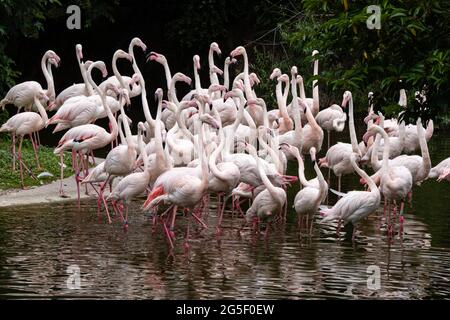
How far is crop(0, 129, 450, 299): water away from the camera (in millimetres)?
9031

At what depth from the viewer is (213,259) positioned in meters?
10.5

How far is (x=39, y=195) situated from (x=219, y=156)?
3.13 meters

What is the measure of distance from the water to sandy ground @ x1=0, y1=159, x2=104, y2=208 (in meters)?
0.38

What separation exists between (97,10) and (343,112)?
33.2 ft

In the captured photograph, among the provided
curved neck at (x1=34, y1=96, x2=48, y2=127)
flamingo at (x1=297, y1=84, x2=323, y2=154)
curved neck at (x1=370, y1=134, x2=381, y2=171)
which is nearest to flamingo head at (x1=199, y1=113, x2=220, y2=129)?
curved neck at (x1=370, y1=134, x2=381, y2=171)

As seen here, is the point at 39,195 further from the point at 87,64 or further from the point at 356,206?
the point at 356,206

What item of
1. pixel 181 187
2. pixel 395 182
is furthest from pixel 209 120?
pixel 395 182

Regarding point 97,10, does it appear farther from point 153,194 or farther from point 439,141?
point 153,194

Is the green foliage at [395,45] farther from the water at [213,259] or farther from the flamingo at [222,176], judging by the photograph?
the flamingo at [222,176]

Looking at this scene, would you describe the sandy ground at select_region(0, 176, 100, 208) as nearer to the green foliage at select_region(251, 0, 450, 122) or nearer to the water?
the water

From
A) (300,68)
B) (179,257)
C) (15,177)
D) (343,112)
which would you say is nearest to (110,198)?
(179,257)

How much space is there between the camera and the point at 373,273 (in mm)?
9766

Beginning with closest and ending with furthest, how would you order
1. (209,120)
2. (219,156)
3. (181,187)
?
1. (181,187)
2. (209,120)
3. (219,156)

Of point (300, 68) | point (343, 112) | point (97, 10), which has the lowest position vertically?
point (343, 112)
